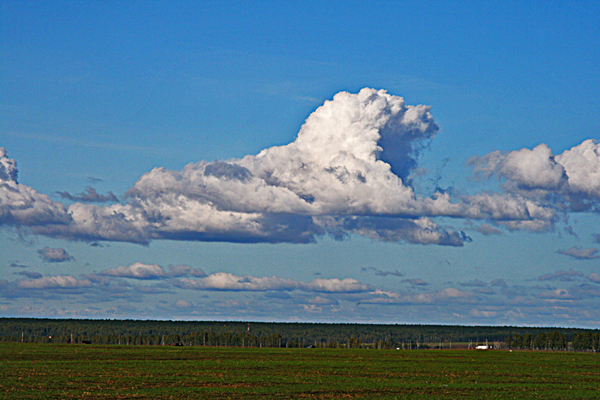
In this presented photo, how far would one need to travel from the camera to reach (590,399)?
6062cm

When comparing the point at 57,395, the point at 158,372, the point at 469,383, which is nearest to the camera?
the point at 57,395

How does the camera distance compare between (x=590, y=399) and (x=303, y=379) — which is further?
(x=303, y=379)

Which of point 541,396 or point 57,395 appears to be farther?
point 541,396

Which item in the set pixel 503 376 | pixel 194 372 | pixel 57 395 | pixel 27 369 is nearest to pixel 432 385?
pixel 503 376

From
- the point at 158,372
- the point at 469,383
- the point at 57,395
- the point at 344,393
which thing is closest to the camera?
the point at 57,395

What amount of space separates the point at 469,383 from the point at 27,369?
53.9m

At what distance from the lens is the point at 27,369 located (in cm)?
8969

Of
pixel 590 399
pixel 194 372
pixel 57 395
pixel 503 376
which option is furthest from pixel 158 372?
pixel 590 399

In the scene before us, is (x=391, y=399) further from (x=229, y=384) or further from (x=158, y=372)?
(x=158, y=372)

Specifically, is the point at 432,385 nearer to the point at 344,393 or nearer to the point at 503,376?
the point at 344,393

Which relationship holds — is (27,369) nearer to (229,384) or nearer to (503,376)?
(229,384)

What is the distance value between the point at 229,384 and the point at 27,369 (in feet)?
110

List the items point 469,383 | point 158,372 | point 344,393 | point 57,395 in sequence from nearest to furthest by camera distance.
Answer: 1. point 57,395
2. point 344,393
3. point 469,383
4. point 158,372

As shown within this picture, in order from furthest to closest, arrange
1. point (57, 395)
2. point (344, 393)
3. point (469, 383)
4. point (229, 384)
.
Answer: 1. point (469, 383)
2. point (229, 384)
3. point (344, 393)
4. point (57, 395)
